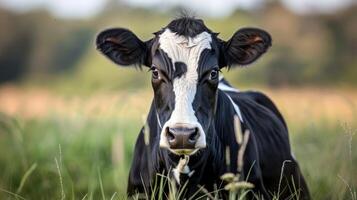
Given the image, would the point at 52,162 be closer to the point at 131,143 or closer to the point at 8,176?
the point at 8,176

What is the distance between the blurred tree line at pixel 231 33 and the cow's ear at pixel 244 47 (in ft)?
70.8

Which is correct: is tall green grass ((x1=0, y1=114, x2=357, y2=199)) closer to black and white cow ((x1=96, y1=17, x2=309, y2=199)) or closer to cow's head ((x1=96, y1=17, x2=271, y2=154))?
black and white cow ((x1=96, y1=17, x2=309, y2=199))

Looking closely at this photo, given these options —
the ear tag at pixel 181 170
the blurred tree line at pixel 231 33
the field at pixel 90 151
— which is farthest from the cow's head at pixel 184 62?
the blurred tree line at pixel 231 33

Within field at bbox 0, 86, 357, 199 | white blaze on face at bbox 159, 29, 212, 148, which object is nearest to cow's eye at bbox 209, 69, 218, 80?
white blaze on face at bbox 159, 29, 212, 148

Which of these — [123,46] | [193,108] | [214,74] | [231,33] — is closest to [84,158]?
[123,46]

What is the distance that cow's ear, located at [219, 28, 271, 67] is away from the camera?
589 centimetres

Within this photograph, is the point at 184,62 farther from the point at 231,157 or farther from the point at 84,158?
the point at 84,158

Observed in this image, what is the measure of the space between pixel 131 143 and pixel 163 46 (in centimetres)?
451

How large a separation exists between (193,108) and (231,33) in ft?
83.5

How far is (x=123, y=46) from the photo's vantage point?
19.4 ft

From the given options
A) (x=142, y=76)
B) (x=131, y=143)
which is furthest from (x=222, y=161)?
Result: (x=142, y=76)

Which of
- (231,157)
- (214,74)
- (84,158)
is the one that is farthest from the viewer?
(84,158)

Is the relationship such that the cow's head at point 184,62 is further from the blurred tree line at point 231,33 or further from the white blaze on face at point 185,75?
the blurred tree line at point 231,33

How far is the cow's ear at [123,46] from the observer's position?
588 centimetres
